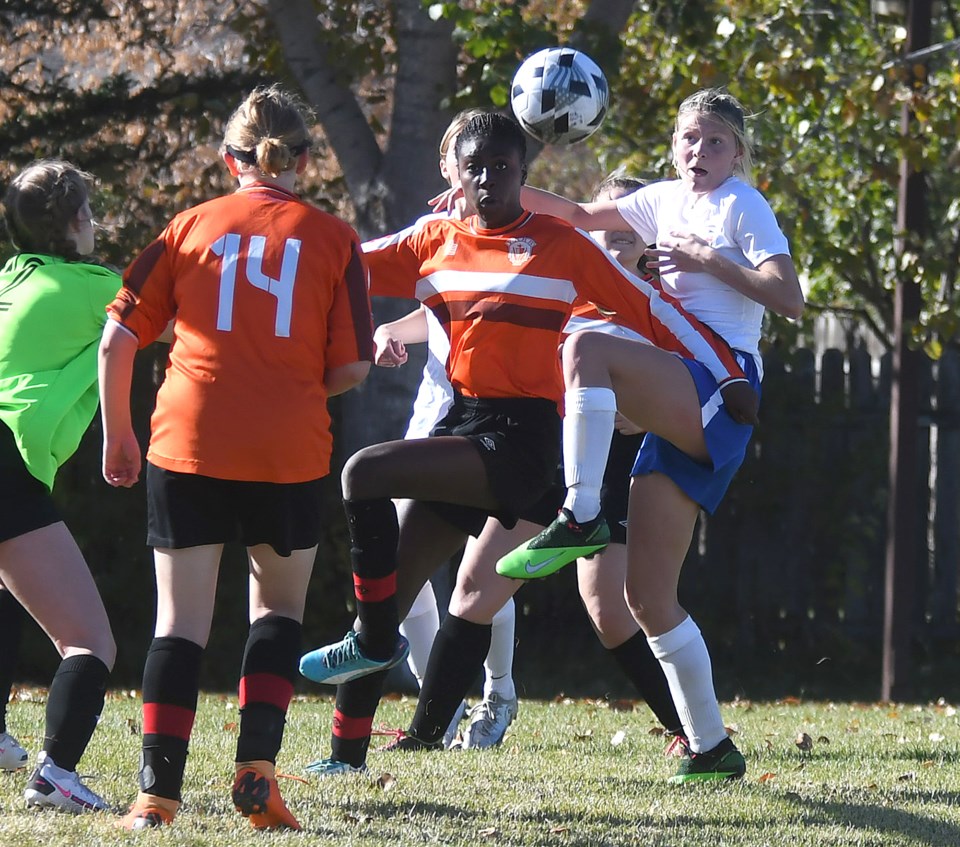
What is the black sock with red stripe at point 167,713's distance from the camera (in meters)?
3.90

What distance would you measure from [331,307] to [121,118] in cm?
815

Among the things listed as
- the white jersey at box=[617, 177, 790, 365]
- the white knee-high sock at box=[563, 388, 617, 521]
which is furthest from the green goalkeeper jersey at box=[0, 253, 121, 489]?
the white jersey at box=[617, 177, 790, 365]

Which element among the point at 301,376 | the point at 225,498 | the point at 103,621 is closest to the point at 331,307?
the point at 301,376

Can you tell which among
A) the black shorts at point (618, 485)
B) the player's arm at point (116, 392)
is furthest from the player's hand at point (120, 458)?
the black shorts at point (618, 485)

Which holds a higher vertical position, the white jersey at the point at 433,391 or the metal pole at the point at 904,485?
the white jersey at the point at 433,391

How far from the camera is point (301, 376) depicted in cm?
395

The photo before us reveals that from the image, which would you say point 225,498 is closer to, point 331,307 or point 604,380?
point 331,307

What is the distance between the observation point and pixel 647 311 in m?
4.63

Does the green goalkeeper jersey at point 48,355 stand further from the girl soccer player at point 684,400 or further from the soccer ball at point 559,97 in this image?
the soccer ball at point 559,97

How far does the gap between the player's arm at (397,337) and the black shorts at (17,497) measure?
1177 millimetres

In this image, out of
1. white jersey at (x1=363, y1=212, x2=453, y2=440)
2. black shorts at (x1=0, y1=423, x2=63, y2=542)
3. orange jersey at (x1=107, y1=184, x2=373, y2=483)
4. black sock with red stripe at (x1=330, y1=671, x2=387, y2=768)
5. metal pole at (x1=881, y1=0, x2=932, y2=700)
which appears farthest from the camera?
metal pole at (x1=881, y1=0, x2=932, y2=700)

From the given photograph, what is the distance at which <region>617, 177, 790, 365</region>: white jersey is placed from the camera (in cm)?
466

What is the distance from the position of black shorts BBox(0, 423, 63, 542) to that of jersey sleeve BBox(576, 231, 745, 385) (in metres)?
1.73

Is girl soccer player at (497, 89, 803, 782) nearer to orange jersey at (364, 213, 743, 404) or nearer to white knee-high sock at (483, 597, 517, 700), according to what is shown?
orange jersey at (364, 213, 743, 404)
